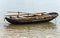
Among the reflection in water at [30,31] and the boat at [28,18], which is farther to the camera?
the boat at [28,18]

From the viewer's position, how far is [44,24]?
265 inches

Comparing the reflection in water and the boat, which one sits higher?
the boat

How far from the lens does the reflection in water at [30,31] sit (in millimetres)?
5645

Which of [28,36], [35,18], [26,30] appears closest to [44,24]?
[35,18]

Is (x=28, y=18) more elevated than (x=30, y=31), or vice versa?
(x=28, y=18)

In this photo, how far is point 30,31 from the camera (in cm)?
602

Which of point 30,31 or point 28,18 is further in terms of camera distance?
point 28,18

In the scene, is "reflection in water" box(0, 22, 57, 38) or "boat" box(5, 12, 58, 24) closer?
"reflection in water" box(0, 22, 57, 38)

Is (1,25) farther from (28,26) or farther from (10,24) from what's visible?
(28,26)

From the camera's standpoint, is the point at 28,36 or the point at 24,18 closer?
the point at 28,36

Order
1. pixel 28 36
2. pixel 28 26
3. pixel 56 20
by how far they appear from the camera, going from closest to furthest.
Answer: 1. pixel 28 36
2. pixel 28 26
3. pixel 56 20

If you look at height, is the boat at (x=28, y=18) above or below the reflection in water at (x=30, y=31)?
above

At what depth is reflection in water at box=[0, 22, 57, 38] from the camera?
5.64 m

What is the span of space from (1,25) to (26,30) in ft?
2.86
